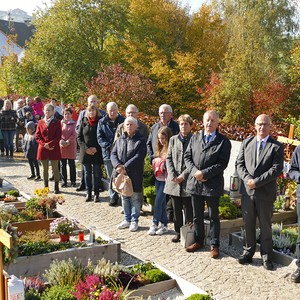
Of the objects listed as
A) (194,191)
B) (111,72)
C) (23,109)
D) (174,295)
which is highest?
(111,72)

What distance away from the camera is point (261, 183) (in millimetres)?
6574

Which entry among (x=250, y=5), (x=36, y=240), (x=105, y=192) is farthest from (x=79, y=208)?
(x=250, y=5)

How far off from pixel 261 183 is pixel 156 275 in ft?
6.21

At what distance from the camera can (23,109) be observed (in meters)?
15.9

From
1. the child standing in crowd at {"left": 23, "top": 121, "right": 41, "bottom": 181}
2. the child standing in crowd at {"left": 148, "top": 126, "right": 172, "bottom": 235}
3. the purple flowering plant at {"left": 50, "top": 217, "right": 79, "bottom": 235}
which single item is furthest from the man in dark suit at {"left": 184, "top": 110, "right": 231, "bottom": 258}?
the child standing in crowd at {"left": 23, "top": 121, "right": 41, "bottom": 181}

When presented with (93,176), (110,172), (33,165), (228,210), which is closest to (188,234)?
(228,210)

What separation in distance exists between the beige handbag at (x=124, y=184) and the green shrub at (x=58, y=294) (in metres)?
3.04

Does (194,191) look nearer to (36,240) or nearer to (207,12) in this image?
(36,240)

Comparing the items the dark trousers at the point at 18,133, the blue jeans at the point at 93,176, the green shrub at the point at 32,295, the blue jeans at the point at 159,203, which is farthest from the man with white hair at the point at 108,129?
the dark trousers at the point at 18,133

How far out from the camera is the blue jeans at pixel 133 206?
27.6 feet

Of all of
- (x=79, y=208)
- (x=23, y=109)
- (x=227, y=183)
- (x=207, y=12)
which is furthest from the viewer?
(x=207, y=12)

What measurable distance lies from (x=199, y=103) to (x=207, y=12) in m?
6.60

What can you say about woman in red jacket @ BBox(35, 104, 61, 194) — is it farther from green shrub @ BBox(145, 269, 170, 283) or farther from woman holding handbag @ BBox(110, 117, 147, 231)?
green shrub @ BBox(145, 269, 170, 283)

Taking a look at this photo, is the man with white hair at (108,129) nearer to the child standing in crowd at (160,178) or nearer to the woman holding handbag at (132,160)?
the woman holding handbag at (132,160)
